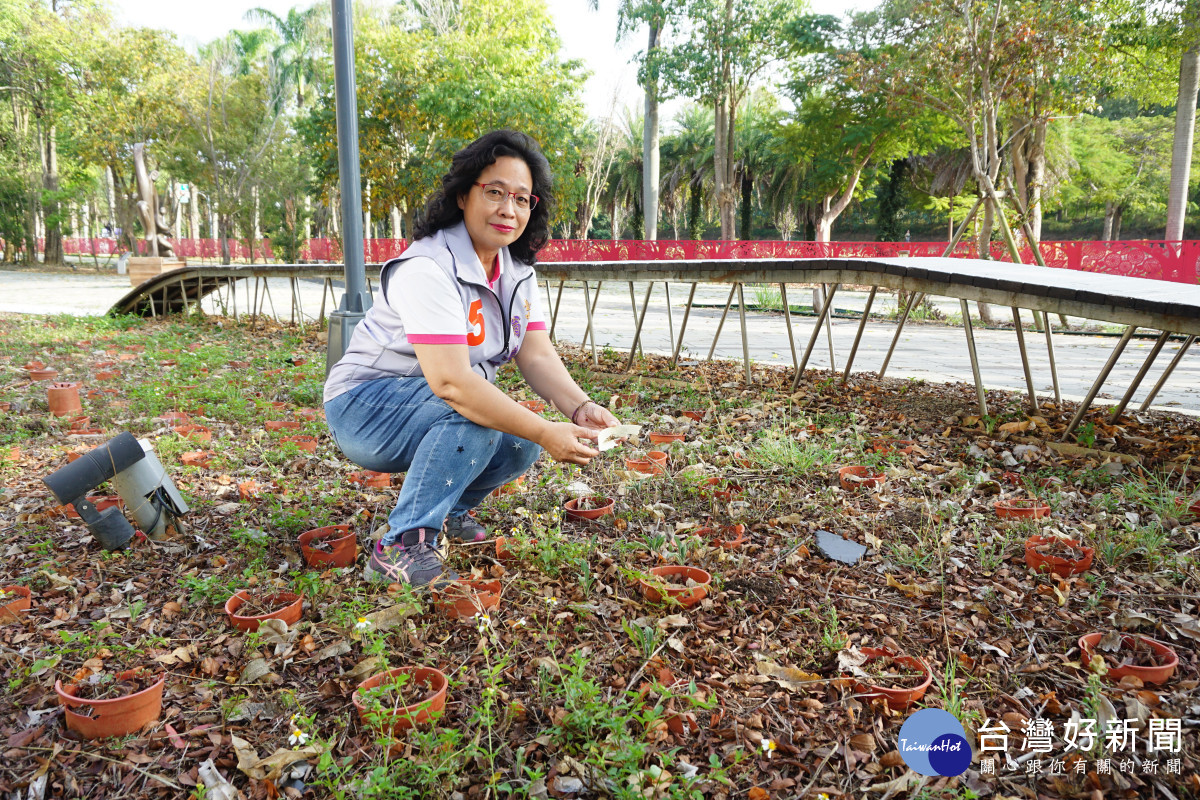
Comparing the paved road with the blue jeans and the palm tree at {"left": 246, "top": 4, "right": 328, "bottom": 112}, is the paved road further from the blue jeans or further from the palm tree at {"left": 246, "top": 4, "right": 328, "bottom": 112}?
the palm tree at {"left": 246, "top": 4, "right": 328, "bottom": 112}

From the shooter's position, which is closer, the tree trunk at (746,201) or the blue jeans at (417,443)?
the blue jeans at (417,443)

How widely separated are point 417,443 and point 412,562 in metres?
0.36

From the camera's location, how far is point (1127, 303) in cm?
355

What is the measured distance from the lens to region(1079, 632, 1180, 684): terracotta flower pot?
1.92 meters

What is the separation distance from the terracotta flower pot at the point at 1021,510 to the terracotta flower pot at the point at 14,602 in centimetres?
326

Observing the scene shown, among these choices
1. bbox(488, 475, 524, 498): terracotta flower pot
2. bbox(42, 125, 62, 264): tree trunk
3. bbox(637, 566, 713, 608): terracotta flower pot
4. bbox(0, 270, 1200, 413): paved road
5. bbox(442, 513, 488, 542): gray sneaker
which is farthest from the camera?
bbox(42, 125, 62, 264): tree trunk

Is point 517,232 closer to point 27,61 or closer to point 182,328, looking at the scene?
point 182,328

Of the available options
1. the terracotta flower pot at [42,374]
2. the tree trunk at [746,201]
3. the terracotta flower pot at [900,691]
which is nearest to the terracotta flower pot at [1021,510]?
the terracotta flower pot at [900,691]

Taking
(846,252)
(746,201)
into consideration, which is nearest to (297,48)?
(746,201)

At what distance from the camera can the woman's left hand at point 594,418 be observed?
2.51 m

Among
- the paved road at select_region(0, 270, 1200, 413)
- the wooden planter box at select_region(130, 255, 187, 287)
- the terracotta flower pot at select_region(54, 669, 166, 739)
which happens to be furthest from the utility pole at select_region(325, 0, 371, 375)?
the wooden planter box at select_region(130, 255, 187, 287)

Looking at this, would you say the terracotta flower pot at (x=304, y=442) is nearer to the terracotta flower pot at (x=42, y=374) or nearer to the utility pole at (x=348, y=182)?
the utility pole at (x=348, y=182)

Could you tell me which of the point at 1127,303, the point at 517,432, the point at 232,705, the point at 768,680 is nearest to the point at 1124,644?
the point at 768,680

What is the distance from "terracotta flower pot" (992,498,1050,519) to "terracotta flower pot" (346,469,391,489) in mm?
2488
